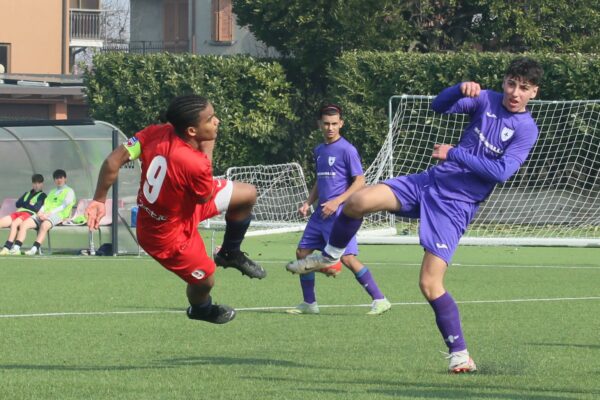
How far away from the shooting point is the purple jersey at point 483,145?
352 inches

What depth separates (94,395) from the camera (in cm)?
778

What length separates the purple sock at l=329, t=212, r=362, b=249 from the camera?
930 centimetres

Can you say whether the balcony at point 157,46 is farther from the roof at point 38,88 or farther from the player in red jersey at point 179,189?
the player in red jersey at point 179,189

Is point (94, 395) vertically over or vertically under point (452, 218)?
under

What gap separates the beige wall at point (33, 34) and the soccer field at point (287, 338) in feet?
129

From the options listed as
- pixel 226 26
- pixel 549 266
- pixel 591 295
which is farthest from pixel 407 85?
pixel 226 26

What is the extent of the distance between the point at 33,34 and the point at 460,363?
50.9 m

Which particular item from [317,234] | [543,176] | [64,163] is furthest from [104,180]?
[543,176]

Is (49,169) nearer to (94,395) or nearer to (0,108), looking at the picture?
(94,395)

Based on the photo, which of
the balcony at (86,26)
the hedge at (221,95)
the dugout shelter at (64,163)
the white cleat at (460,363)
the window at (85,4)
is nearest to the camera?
the white cleat at (460,363)

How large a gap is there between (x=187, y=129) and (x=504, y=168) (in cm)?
207

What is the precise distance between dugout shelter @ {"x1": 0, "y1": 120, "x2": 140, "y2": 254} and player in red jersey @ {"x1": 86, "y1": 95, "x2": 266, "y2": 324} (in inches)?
516

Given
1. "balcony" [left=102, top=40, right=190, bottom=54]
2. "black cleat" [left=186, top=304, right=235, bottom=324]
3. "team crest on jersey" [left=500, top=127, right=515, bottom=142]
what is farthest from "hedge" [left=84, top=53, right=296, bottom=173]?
"balcony" [left=102, top=40, right=190, bottom=54]

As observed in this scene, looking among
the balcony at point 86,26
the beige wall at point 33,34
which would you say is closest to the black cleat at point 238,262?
the beige wall at point 33,34
